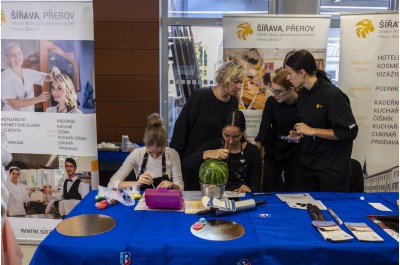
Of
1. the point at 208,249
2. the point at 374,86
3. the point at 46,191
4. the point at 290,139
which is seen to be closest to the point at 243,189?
the point at 290,139

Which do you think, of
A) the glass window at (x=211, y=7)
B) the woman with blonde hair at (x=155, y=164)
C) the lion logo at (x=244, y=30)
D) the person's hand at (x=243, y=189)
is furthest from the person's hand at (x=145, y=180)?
the glass window at (x=211, y=7)

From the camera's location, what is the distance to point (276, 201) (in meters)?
2.04

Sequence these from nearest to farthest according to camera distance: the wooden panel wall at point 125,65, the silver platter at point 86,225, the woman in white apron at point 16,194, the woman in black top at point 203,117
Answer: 1. the silver platter at point 86,225
2. the woman in black top at point 203,117
3. the woman in white apron at point 16,194
4. the wooden panel wall at point 125,65

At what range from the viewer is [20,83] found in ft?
9.32

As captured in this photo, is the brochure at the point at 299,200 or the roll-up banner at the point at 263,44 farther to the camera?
the roll-up banner at the point at 263,44

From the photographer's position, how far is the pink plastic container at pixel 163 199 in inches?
74.5

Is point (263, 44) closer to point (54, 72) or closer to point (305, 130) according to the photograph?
point (305, 130)

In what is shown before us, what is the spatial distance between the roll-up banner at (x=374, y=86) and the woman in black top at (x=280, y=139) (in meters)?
0.85

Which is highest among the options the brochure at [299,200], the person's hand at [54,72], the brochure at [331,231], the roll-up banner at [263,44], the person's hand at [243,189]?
the roll-up banner at [263,44]

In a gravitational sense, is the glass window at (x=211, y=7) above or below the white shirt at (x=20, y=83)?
above

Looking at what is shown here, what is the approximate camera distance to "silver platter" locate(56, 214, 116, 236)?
5.32ft

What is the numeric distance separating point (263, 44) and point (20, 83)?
6.95ft

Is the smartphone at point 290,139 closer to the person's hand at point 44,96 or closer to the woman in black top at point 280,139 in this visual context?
the woman in black top at point 280,139

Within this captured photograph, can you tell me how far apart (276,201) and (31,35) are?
2.19 meters
